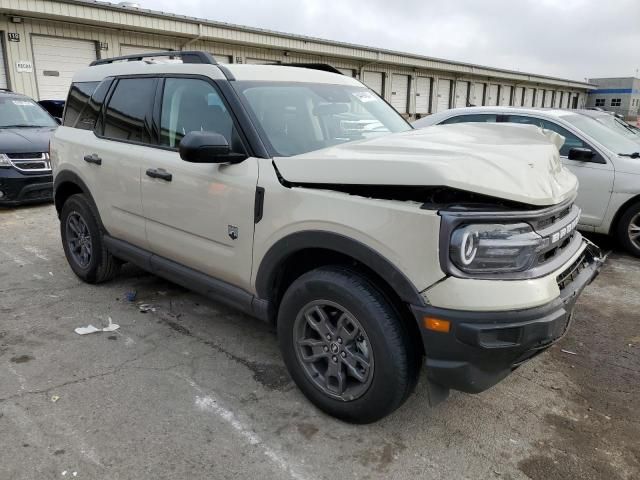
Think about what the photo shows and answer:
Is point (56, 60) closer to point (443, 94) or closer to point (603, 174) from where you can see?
point (603, 174)

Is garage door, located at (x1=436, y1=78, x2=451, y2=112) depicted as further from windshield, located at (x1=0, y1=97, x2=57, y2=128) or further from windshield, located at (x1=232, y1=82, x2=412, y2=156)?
windshield, located at (x1=232, y1=82, x2=412, y2=156)

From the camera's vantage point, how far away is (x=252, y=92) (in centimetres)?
320

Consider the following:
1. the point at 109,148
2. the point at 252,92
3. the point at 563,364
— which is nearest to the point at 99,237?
the point at 109,148

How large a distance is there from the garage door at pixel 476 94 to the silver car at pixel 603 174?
30.3 meters

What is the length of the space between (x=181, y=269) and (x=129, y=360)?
0.70 meters

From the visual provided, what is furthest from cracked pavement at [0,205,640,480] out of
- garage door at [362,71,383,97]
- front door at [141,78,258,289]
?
garage door at [362,71,383,97]

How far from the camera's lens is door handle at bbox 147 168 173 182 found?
3.46 meters

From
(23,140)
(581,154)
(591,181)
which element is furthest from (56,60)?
(591,181)

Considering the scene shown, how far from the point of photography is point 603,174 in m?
5.84

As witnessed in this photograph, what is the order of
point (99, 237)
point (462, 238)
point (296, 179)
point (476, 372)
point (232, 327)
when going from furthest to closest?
point (99, 237) → point (232, 327) → point (296, 179) → point (476, 372) → point (462, 238)

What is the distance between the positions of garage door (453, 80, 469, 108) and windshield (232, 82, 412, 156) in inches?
1219

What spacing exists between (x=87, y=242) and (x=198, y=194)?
6.68ft

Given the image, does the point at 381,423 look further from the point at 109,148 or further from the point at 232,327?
the point at 109,148

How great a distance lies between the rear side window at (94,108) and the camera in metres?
4.35
